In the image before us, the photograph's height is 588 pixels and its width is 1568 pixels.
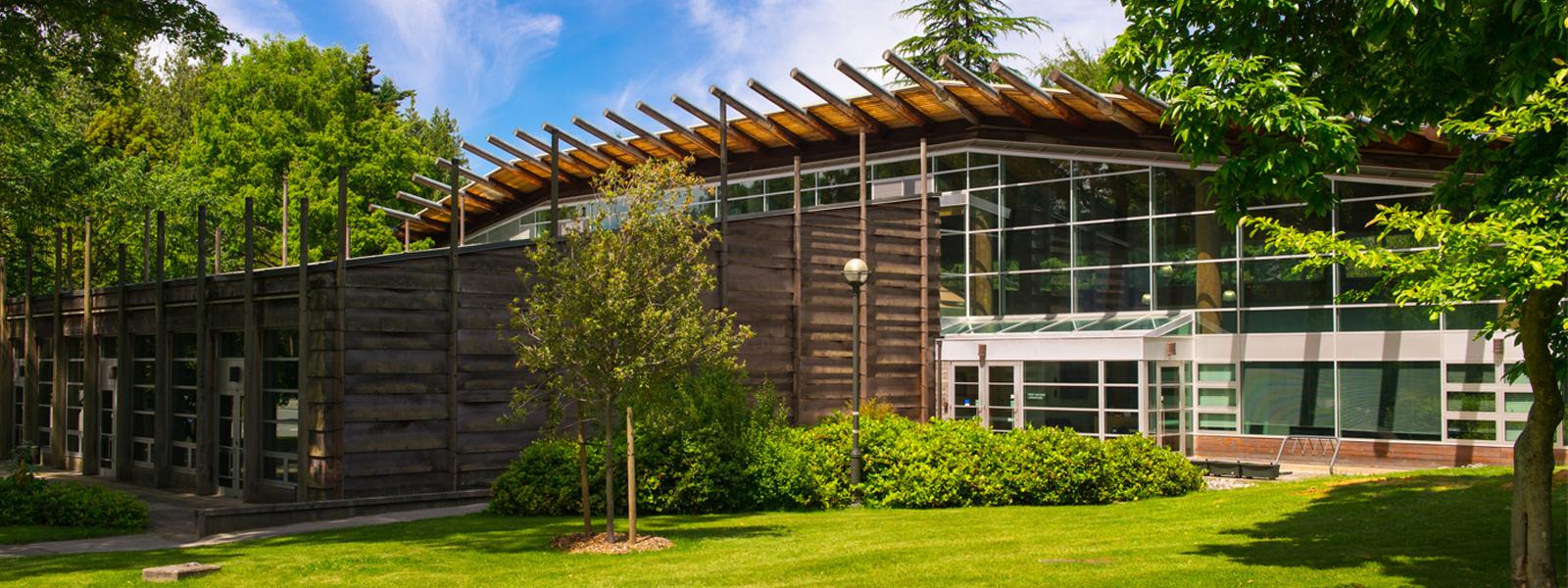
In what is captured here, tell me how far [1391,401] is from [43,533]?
23804mm

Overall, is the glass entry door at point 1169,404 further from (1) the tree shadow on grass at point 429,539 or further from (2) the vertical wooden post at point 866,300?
(1) the tree shadow on grass at point 429,539

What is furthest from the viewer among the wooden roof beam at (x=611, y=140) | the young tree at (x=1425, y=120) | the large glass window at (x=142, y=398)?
the wooden roof beam at (x=611, y=140)

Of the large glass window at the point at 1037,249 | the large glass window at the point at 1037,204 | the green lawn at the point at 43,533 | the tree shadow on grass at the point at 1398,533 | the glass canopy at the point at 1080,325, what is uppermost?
the large glass window at the point at 1037,204

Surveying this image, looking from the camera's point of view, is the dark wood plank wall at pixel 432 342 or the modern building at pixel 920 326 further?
the modern building at pixel 920 326

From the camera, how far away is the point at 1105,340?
2598 centimetres

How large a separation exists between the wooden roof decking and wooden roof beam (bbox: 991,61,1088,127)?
2 cm

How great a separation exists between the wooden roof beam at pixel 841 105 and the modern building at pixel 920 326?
94 millimetres

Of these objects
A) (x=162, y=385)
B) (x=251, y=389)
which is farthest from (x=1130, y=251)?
(x=162, y=385)

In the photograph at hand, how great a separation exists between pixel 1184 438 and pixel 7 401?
2865cm

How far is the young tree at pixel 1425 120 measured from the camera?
31.0 ft

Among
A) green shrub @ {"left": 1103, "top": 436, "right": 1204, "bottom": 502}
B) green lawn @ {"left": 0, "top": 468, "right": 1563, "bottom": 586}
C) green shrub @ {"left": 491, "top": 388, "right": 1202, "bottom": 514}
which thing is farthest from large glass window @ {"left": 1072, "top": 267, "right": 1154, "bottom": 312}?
green lawn @ {"left": 0, "top": 468, "right": 1563, "bottom": 586}

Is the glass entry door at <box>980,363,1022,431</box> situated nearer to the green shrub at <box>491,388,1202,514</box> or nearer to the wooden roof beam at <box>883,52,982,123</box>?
the wooden roof beam at <box>883,52,982,123</box>

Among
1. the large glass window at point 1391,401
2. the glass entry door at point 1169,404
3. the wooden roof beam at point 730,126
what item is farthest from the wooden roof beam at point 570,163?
the large glass window at point 1391,401

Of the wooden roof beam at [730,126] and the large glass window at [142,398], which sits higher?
the wooden roof beam at [730,126]
